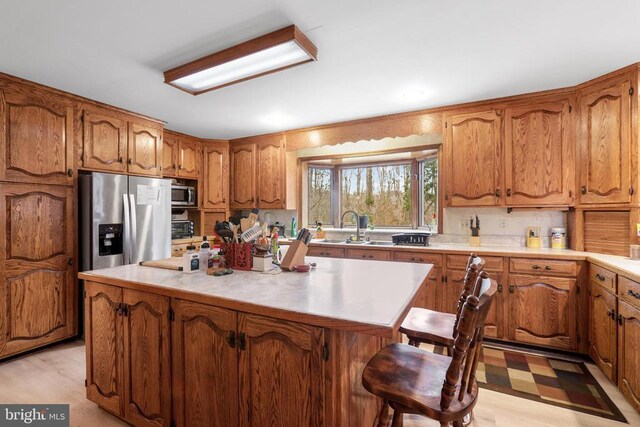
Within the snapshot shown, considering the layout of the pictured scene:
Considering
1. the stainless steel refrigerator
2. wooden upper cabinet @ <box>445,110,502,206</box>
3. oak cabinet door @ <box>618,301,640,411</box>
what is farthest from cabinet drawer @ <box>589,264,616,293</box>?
the stainless steel refrigerator

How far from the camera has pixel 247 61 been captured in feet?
6.82

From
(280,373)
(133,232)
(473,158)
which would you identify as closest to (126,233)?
(133,232)

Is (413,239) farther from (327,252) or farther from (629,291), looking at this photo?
(629,291)

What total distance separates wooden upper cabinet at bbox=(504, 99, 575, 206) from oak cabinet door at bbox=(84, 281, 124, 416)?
3261 mm

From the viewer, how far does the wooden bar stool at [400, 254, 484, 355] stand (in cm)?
147

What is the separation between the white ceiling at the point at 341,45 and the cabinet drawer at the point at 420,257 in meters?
1.51

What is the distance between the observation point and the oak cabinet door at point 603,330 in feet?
6.92

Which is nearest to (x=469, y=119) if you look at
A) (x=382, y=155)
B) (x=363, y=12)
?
(x=382, y=155)

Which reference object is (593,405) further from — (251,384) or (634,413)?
(251,384)

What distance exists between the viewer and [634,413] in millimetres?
1846

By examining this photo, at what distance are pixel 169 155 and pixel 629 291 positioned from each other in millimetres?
4599

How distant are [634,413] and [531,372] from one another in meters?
0.56

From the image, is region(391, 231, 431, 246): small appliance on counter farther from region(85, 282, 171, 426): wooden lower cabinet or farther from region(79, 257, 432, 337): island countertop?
region(85, 282, 171, 426): wooden lower cabinet

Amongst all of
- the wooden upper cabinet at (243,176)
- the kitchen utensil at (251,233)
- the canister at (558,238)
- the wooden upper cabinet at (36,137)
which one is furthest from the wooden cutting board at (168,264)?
the canister at (558,238)
